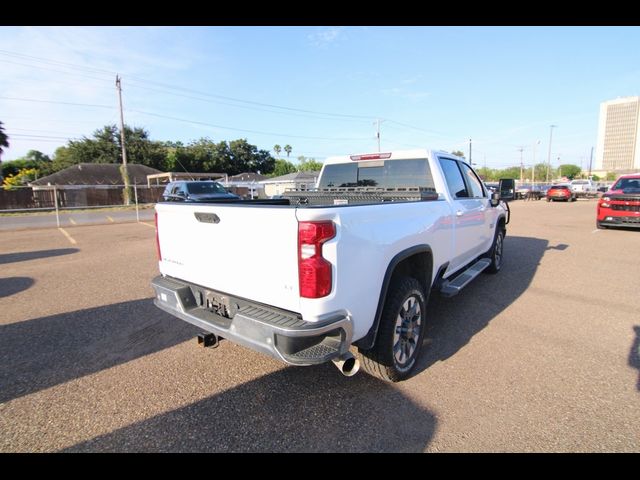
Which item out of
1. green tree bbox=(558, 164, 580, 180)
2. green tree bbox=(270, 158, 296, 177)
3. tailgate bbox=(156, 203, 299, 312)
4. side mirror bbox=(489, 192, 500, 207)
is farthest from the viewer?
green tree bbox=(558, 164, 580, 180)

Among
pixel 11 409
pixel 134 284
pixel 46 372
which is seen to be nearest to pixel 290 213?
pixel 11 409

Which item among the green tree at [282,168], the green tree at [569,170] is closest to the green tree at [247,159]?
the green tree at [282,168]

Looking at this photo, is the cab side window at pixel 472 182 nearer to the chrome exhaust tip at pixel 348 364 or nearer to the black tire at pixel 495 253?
the black tire at pixel 495 253

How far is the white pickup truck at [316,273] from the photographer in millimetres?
2143

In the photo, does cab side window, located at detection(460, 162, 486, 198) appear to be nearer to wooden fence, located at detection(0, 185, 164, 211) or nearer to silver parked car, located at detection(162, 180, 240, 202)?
silver parked car, located at detection(162, 180, 240, 202)

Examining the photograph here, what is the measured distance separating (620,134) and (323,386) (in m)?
139

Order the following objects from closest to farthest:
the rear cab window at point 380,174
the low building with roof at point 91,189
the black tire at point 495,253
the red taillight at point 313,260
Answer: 1. the red taillight at point 313,260
2. the rear cab window at point 380,174
3. the black tire at point 495,253
4. the low building with roof at point 91,189

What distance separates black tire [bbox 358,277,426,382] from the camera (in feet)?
8.89

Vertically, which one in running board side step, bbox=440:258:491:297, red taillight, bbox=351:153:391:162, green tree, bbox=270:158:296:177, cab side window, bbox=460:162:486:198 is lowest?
running board side step, bbox=440:258:491:297

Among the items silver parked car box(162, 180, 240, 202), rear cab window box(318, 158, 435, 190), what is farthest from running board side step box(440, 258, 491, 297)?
silver parked car box(162, 180, 240, 202)

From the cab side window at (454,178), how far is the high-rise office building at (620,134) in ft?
411

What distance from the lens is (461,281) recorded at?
13.3 feet

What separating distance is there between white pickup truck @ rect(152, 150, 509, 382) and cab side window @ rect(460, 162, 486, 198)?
1.10 meters

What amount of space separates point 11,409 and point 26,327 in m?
1.93
